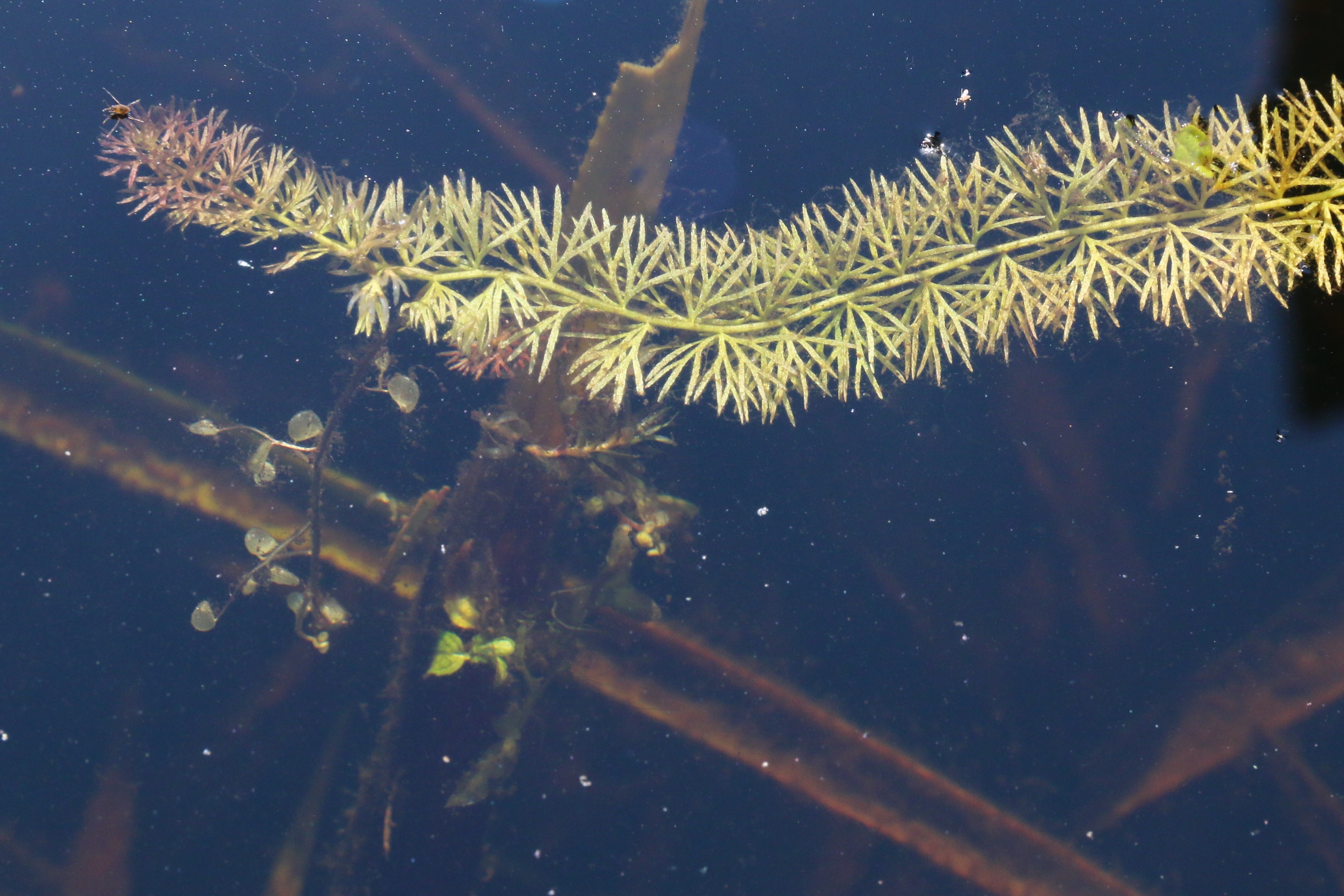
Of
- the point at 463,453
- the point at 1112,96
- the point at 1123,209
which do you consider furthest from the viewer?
the point at 463,453

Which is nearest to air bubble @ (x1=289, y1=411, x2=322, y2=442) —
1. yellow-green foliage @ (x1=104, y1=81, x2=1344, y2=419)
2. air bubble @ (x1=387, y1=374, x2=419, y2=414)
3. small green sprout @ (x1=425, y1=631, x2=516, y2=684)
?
air bubble @ (x1=387, y1=374, x2=419, y2=414)

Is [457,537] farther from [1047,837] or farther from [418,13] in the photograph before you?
[1047,837]

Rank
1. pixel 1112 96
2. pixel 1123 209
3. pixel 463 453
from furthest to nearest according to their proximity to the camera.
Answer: pixel 463 453
pixel 1112 96
pixel 1123 209

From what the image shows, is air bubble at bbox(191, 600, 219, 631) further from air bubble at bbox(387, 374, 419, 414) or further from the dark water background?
air bubble at bbox(387, 374, 419, 414)

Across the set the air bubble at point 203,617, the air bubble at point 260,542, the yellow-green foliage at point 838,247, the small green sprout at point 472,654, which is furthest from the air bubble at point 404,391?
the air bubble at point 203,617

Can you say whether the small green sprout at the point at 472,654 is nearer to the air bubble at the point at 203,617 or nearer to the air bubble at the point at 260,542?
the air bubble at the point at 260,542

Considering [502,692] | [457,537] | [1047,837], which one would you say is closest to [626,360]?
[457,537]
